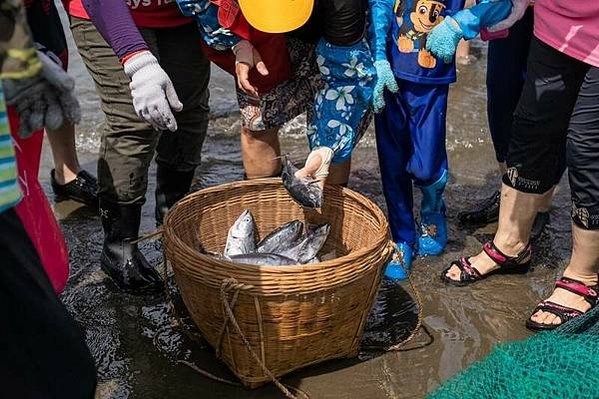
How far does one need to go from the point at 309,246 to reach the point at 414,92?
0.86 meters

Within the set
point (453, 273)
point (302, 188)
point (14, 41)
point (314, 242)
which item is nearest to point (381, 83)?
point (302, 188)

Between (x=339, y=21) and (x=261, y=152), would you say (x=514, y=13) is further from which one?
(x=261, y=152)

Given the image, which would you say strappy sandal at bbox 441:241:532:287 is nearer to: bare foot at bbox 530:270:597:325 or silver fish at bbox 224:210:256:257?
bare foot at bbox 530:270:597:325

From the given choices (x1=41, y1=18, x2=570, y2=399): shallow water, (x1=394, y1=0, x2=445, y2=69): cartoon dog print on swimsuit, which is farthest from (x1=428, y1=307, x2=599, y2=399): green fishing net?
(x1=394, y1=0, x2=445, y2=69): cartoon dog print on swimsuit

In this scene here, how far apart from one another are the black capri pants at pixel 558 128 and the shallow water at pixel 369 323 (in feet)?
1.87

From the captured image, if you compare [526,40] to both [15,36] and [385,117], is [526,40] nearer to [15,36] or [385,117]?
[385,117]

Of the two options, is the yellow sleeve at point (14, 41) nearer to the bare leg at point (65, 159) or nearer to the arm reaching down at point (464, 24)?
the arm reaching down at point (464, 24)

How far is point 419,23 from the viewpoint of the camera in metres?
3.27

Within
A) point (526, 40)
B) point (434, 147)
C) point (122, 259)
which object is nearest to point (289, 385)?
point (122, 259)

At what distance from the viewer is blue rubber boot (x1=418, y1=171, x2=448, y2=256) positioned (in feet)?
12.2

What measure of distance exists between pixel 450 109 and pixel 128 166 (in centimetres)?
312

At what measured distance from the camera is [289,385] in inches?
114

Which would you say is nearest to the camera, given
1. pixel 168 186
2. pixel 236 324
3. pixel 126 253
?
pixel 236 324

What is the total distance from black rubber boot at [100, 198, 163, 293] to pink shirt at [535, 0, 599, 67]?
75.8 inches
